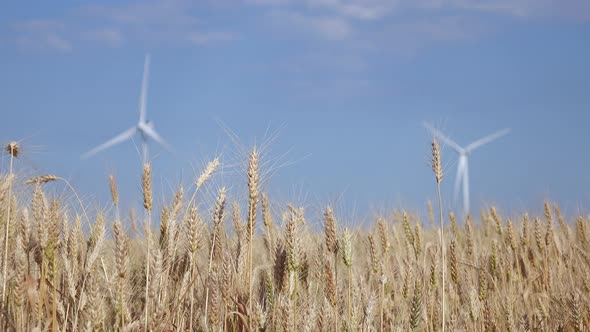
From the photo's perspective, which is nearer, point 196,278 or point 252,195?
point 252,195

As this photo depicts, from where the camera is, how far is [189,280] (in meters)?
4.56

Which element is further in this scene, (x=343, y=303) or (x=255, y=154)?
(x=343, y=303)

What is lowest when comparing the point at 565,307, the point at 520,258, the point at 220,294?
the point at 220,294

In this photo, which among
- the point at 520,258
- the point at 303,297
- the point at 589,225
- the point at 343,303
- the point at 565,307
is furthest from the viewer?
the point at 589,225

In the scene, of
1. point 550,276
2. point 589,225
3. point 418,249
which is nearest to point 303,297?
point 418,249

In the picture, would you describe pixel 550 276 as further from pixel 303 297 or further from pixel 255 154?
pixel 255 154

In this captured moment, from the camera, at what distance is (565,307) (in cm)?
539

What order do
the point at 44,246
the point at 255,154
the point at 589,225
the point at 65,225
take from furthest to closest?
the point at 589,225 → the point at 65,225 → the point at 255,154 → the point at 44,246

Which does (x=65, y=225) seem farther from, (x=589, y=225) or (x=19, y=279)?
(x=589, y=225)


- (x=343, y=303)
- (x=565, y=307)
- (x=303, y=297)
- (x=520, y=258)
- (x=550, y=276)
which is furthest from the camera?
(x=520, y=258)

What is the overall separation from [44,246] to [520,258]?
6.26m

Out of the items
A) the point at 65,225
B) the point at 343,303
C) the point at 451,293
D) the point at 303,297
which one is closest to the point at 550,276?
the point at 451,293

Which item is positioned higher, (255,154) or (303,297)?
(255,154)

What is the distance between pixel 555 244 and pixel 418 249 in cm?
309
